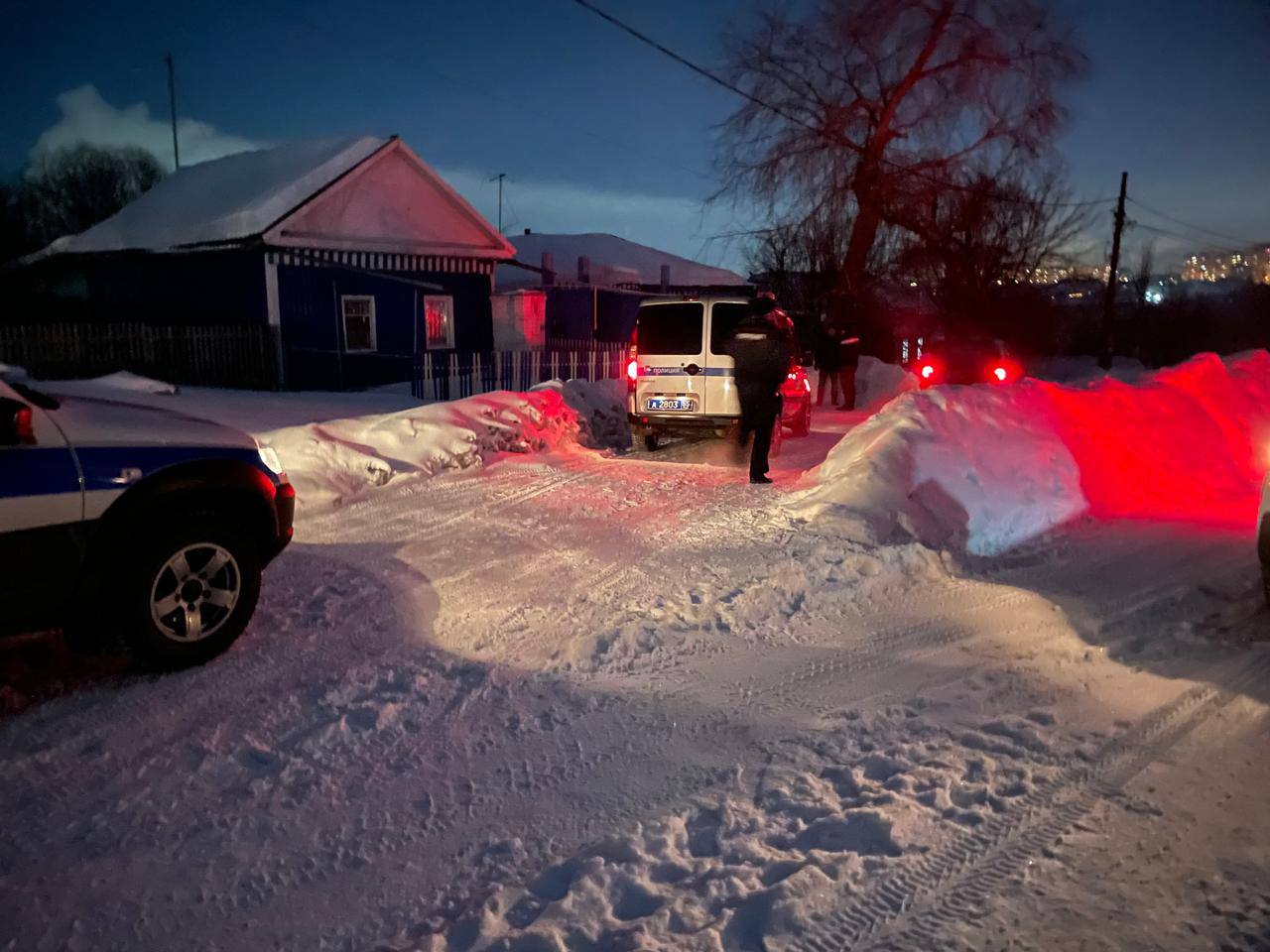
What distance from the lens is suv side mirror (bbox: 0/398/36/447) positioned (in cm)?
384

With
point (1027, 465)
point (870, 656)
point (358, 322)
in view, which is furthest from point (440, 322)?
point (870, 656)

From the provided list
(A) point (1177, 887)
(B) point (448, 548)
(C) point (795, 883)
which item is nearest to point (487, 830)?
(C) point (795, 883)

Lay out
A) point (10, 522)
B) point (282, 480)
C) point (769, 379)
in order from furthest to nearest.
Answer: point (769, 379) < point (282, 480) < point (10, 522)

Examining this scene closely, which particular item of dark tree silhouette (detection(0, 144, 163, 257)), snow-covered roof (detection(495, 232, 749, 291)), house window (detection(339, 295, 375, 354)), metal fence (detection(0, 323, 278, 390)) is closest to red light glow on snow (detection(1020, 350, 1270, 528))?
metal fence (detection(0, 323, 278, 390))

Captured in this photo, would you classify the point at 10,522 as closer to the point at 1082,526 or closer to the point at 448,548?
the point at 448,548

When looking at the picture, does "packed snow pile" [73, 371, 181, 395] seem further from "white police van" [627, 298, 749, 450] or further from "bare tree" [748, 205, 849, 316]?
"bare tree" [748, 205, 849, 316]

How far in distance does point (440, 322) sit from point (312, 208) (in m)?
4.69

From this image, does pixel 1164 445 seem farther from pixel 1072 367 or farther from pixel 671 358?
pixel 1072 367

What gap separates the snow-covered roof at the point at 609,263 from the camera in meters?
35.6

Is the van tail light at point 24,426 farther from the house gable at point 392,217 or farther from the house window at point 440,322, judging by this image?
the house window at point 440,322

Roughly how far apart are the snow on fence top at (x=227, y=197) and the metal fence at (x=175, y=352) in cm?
232

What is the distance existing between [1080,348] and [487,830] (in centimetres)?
5322

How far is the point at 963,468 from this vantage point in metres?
7.64

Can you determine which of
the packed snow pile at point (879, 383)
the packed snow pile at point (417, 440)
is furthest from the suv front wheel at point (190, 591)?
the packed snow pile at point (879, 383)
